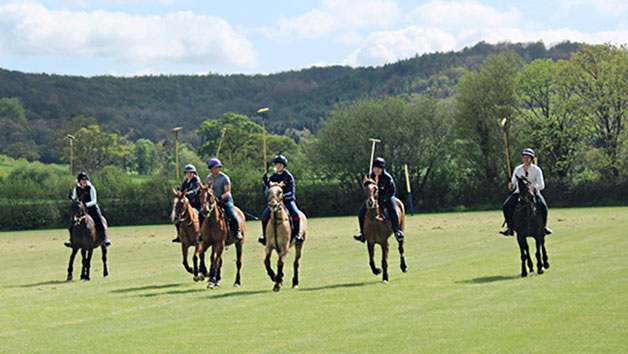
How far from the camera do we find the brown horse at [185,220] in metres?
18.9

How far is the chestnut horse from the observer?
18.9 metres

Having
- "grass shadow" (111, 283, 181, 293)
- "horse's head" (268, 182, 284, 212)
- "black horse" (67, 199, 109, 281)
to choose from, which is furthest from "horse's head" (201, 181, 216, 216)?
"black horse" (67, 199, 109, 281)

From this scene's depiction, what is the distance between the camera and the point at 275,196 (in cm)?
1605

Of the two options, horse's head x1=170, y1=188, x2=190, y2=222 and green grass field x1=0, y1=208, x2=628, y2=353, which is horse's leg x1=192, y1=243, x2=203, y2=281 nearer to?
green grass field x1=0, y1=208, x2=628, y2=353

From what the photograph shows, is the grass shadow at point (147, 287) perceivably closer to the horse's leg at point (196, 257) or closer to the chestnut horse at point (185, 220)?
the horse's leg at point (196, 257)

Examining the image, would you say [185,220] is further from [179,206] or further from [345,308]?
[345,308]

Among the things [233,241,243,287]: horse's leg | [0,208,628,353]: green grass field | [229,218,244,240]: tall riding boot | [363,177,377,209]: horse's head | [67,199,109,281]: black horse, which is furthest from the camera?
[67,199,109,281]: black horse

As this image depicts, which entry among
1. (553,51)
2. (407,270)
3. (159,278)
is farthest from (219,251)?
(553,51)

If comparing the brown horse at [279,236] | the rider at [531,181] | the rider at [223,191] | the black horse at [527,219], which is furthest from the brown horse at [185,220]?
the black horse at [527,219]

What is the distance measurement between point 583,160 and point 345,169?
19.9 m

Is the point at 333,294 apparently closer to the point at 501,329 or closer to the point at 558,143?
the point at 501,329

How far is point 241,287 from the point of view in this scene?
17.5 metres

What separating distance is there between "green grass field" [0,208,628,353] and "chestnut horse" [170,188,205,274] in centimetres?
102

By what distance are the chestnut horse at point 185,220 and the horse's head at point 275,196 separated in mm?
3373
